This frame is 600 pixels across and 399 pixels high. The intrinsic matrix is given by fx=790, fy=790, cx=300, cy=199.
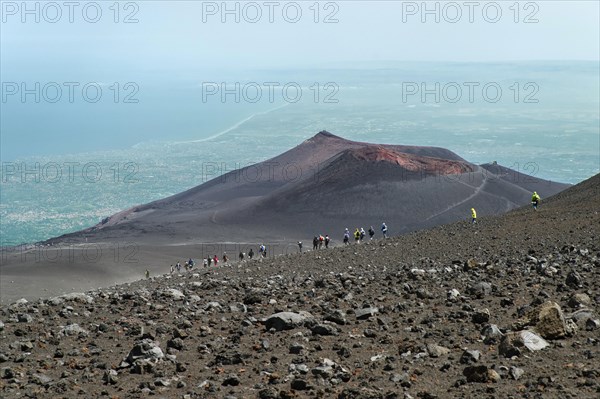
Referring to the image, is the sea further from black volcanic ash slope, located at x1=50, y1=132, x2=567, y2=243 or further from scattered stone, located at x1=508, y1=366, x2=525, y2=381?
scattered stone, located at x1=508, y1=366, x2=525, y2=381

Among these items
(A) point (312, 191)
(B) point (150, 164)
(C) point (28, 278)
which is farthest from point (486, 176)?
(B) point (150, 164)

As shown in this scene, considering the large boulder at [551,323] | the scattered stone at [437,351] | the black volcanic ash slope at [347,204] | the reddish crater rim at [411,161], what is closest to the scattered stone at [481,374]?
the scattered stone at [437,351]

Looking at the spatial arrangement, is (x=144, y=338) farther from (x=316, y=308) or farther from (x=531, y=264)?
(x=531, y=264)

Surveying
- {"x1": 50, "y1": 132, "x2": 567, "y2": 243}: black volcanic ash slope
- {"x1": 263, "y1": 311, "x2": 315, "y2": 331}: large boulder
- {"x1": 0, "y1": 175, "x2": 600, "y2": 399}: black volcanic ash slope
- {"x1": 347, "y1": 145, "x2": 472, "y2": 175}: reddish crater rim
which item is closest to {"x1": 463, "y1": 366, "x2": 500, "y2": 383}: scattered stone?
{"x1": 0, "y1": 175, "x2": 600, "y2": 399}: black volcanic ash slope

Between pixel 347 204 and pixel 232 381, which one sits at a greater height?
pixel 232 381

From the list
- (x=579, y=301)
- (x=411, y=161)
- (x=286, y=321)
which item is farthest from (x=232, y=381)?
(x=411, y=161)

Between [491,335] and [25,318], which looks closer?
[491,335]

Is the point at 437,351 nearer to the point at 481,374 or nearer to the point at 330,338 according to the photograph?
the point at 481,374

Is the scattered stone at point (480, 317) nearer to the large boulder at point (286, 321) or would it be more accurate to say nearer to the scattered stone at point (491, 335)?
the scattered stone at point (491, 335)

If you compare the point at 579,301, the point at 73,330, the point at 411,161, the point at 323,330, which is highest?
the point at 411,161
